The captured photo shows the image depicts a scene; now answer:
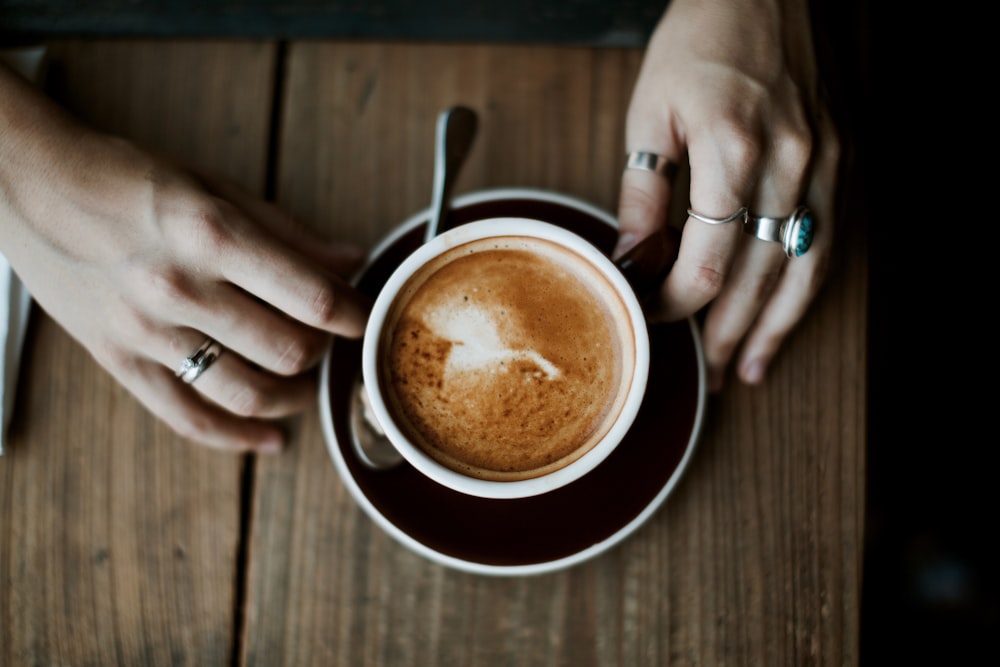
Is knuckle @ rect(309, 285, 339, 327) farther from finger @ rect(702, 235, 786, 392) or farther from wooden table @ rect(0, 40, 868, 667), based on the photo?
finger @ rect(702, 235, 786, 392)

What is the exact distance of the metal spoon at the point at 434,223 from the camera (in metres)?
0.81

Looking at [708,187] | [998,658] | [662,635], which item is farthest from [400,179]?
[998,658]

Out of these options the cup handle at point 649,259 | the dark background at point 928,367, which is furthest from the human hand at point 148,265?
the dark background at point 928,367

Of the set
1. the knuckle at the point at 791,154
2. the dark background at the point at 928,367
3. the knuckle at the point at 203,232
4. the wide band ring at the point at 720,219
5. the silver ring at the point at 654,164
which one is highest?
the knuckle at the point at 791,154

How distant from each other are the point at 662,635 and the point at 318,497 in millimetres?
490

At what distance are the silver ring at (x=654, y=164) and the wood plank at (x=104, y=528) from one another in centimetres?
66

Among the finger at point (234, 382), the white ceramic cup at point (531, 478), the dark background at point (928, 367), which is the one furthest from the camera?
the dark background at point (928, 367)

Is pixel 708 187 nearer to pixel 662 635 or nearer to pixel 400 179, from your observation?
pixel 400 179

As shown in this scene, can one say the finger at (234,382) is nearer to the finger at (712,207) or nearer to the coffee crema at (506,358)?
the coffee crema at (506,358)

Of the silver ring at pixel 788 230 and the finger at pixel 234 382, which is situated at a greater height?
the silver ring at pixel 788 230

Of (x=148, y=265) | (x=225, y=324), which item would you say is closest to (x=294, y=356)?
(x=225, y=324)

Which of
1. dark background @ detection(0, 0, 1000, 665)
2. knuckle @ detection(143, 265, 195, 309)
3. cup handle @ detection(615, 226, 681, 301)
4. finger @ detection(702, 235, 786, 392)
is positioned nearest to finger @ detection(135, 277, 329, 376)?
knuckle @ detection(143, 265, 195, 309)

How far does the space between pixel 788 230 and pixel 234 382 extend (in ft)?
2.27

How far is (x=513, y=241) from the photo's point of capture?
751mm
